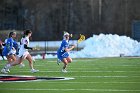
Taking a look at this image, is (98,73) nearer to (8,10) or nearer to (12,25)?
(12,25)

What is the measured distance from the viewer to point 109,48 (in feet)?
127

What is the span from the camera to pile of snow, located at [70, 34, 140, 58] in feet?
122

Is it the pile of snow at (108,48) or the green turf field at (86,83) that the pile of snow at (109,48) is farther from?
the green turf field at (86,83)

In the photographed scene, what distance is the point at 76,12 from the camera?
222 feet

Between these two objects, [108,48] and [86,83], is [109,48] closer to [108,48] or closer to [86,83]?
[108,48]

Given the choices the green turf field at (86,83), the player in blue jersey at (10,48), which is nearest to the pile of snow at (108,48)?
the player in blue jersey at (10,48)

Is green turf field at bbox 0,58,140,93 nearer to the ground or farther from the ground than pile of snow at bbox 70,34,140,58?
farther from the ground

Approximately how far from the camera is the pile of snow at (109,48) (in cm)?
3731

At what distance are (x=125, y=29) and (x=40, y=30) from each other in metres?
8.58

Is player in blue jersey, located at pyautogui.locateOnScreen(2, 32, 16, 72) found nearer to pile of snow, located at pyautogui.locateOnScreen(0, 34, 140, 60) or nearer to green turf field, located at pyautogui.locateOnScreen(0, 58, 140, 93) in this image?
green turf field, located at pyautogui.locateOnScreen(0, 58, 140, 93)

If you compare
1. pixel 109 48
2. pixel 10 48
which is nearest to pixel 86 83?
pixel 10 48

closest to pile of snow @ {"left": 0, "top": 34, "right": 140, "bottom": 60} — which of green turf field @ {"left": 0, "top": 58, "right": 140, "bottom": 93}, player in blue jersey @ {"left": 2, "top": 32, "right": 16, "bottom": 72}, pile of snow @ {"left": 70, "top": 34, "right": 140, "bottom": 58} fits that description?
pile of snow @ {"left": 70, "top": 34, "right": 140, "bottom": 58}

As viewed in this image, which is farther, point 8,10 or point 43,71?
point 8,10

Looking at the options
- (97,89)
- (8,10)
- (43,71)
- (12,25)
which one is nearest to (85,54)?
(43,71)
